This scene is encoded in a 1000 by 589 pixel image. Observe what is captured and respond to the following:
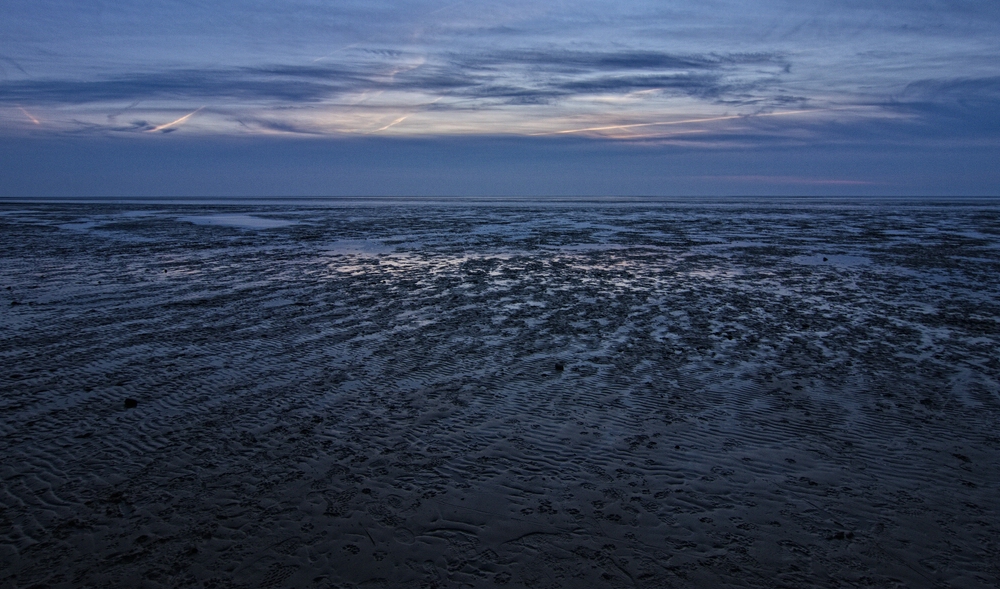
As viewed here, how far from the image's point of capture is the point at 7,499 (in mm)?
5465

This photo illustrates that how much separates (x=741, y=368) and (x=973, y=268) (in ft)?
59.7

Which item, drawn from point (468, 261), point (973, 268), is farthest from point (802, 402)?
point (973, 268)

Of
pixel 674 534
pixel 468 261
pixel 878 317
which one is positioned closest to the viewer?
pixel 674 534

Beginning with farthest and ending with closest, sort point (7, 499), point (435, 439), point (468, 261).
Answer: point (468, 261), point (435, 439), point (7, 499)

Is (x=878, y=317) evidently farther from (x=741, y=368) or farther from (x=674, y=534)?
(x=674, y=534)

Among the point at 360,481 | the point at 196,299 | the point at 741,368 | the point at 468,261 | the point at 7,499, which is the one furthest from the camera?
the point at 468,261

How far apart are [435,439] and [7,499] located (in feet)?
13.4

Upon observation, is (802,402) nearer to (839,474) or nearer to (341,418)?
(839,474)

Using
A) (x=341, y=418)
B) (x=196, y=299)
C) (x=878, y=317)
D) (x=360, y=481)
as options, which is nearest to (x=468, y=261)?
→ (x=196, y=299)

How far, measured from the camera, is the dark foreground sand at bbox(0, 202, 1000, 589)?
474 cm

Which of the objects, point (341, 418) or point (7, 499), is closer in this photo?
point (7, 499)

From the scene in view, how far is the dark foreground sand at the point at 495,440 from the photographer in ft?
15.5

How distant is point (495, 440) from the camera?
6906 millimetres

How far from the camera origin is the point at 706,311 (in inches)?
553
